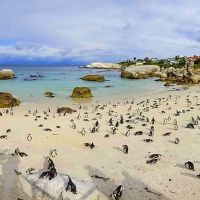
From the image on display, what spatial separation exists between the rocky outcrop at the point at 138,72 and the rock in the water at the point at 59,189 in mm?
62061

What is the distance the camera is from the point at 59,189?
341 inches

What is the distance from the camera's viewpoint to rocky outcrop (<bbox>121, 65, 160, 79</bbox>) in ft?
235

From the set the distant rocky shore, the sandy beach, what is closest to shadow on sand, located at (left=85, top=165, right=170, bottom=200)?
the sandy beach

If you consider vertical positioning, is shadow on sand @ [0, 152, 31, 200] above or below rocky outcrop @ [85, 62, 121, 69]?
above

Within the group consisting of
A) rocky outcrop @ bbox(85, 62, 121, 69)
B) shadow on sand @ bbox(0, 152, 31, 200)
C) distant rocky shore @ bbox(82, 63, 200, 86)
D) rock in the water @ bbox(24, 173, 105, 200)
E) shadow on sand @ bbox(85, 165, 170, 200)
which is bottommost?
rocky outcrop @ bbox(85, 62, 121, 69)

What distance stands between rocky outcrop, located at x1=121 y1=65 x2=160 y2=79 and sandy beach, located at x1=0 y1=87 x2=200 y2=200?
169 ft

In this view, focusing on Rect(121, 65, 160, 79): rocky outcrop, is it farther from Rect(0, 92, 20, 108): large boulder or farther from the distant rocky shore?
Rect(0, 92, 20, 108): large boulder

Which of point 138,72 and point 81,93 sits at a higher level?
point 81,93

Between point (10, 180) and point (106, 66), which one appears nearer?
point (10, 180)

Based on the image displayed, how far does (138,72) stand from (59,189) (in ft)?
229

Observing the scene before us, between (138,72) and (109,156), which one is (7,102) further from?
(138,72)

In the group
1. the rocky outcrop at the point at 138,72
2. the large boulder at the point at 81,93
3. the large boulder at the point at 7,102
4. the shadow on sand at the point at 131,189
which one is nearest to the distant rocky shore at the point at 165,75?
the rocky outcrop at the point at 138,72

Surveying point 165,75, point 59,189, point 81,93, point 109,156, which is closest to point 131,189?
point 59,189

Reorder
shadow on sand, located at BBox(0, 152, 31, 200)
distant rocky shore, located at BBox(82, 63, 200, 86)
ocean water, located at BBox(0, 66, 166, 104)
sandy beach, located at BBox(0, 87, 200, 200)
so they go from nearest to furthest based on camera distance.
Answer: shadow on sand, located at BBox(0, 152, 31, 200) < sandy beach, located at BBox(0, 87, 200, 200) < ocean water, located at BBox(0, 66, 166, 104) < distant rocky shore, located at BBox(82, 63, 200, 86)
